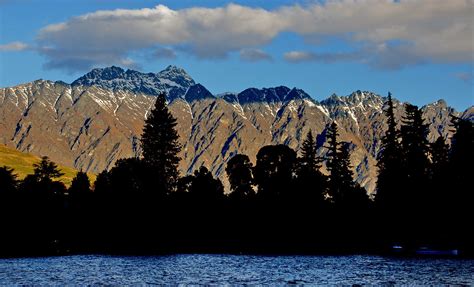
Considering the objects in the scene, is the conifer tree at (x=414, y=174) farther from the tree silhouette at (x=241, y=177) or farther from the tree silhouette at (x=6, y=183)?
the tree silhouette at (x=6, y=183)

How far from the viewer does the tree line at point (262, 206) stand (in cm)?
13338

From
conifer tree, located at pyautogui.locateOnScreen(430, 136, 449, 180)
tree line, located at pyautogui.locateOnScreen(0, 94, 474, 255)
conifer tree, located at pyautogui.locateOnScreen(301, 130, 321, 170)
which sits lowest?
tree line, located at pyautogui.locateOnScreen(0, 94, 474, 255)

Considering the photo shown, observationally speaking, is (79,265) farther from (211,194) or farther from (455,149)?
(455,149)

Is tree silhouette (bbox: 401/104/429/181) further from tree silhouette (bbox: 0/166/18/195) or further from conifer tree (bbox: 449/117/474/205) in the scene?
tree silhouette (bbox: 0/166/18/195)

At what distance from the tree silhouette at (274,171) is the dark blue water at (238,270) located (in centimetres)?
4433

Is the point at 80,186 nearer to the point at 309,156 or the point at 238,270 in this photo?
the point at 309,156

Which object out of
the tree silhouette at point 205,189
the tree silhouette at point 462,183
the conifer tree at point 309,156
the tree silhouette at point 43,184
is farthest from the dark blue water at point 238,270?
the conifer tree at point 309,156

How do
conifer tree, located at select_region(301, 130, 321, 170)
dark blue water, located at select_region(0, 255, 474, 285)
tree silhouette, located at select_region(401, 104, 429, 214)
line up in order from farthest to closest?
conifer tree, located at select_region(301, 130, 321, 170) < tree silhouette, located at select_region(401, 104, 429, 214) < dark blue water, located at select_region(0, 255, 474, 285)

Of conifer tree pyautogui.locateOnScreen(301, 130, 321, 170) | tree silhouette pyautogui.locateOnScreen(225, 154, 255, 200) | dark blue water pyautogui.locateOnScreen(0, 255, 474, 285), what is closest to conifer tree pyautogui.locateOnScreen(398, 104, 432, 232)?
dark blue water pyautogui.locateOnScreen(0, 255, 474, 285)

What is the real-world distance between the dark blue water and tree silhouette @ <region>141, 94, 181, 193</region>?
5227cm

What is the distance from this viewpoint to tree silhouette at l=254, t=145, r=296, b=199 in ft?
524

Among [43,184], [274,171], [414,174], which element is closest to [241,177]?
[274,171]

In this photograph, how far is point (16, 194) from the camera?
14325cm

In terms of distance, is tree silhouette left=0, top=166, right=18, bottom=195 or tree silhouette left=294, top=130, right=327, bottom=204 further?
tree silhouette left=294, top=130, right=327, bottom=204
